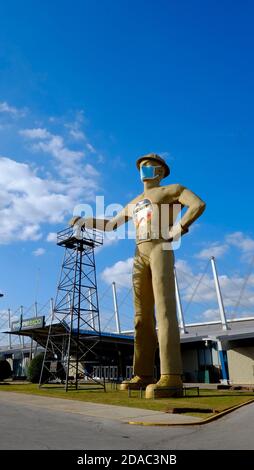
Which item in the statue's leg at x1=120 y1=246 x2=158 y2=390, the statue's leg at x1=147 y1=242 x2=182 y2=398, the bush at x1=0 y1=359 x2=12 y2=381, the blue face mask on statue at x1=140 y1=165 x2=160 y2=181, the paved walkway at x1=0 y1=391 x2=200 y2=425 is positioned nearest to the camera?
the paved walkway at x1=0 y1=391 x2=200 y2=425

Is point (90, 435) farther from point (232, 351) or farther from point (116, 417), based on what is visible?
point (232, 351)

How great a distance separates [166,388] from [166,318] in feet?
9.23

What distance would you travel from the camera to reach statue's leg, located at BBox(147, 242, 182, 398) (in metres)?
18.4

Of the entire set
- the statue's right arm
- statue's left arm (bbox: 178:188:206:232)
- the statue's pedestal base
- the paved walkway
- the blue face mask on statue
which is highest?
the blue face mask on statue

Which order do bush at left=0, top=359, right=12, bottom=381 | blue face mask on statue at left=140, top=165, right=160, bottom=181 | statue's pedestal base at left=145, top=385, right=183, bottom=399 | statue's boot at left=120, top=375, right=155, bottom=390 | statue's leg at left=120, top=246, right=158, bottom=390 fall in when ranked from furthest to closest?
bush at left=0, top=359, right=12, bottom=381, blue face mask on statue at left=140, top=165, right=160, bottom=181, statue's leg at left=120, top=246, right=158, bottom=390, statue's boot at left=120, top=375, right=155, bottom=390, statue's pedestal base at left=145, top=385, right=183, bottom=399

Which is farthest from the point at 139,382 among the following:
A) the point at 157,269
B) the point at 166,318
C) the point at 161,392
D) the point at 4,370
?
the point at 4,370

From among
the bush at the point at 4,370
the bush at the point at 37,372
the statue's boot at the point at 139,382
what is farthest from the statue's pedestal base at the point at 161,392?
the bush at the point at 4,370

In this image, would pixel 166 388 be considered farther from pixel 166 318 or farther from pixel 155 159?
pixel 155 159

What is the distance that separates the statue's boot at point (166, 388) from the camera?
17625mm

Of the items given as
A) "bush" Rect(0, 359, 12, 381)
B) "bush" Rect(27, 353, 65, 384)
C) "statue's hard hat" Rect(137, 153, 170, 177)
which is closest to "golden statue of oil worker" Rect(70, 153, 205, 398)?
"statue's hard hat" Rect(137, 153, 170, 177)

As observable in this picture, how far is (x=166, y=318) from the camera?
18.9 meters

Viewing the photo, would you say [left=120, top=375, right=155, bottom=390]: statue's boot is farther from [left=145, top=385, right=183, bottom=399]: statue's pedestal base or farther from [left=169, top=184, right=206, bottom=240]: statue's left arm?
[left=169, top=184, right=206, bottom=240]: statue's left arm

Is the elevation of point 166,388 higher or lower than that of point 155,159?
lower
